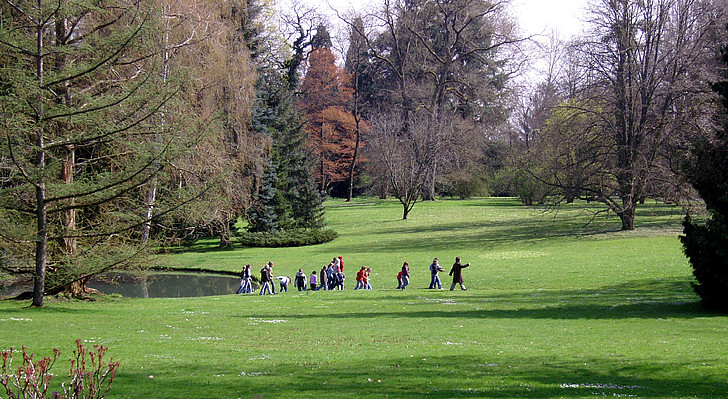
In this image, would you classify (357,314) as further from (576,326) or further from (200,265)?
(200,265)

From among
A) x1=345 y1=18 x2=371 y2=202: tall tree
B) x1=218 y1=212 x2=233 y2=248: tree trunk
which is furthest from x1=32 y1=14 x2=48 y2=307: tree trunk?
x1=345 y1=18 x2=371 y2=202: tall tree

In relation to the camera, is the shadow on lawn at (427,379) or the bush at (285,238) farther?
the bush at (285,238)

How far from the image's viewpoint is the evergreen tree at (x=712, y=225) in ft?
52.0

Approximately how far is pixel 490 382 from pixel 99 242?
619 inches

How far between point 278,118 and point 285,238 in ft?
33.2

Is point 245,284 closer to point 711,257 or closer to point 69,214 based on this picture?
point 69,214

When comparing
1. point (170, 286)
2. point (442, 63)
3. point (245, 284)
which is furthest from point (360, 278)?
point (442, 63)

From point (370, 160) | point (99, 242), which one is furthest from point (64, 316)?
point (370, 160)

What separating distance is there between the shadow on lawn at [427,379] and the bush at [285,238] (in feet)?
111

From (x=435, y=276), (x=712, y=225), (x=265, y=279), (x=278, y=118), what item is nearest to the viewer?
(x=712, y=225)

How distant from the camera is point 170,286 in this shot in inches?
1267

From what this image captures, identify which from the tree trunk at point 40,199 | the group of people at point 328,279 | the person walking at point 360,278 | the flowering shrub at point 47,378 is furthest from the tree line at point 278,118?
the flowering shrub at point 47,378

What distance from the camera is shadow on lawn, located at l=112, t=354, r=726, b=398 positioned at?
8.99 m

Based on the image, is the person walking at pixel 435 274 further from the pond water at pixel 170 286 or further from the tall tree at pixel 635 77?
the tall tree at pixel 635 77
